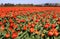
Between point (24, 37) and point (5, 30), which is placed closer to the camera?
point (24, 37)

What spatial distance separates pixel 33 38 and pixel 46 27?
1.41ft

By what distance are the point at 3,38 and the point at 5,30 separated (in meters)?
0.55

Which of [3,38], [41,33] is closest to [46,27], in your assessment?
[41,33]

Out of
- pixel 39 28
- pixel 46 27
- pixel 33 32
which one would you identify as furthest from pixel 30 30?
pixel 39 28

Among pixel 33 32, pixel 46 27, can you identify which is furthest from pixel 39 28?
pixel 33 32

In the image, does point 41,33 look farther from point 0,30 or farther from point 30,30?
point 0,30

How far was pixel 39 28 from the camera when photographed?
4836 millimetres

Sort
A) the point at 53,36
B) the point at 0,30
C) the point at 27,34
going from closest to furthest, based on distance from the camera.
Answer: the point at 53,36, the point at 27,34, the point at 0,30

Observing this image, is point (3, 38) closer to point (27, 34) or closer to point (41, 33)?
point (27, 34)

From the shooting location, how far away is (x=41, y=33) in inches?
164

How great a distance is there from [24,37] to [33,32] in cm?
21

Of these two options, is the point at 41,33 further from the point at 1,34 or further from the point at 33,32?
the point at 1,34

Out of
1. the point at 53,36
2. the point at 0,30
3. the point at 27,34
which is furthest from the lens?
the point at 0,30

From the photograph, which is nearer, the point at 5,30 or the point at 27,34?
the point at 27,34
